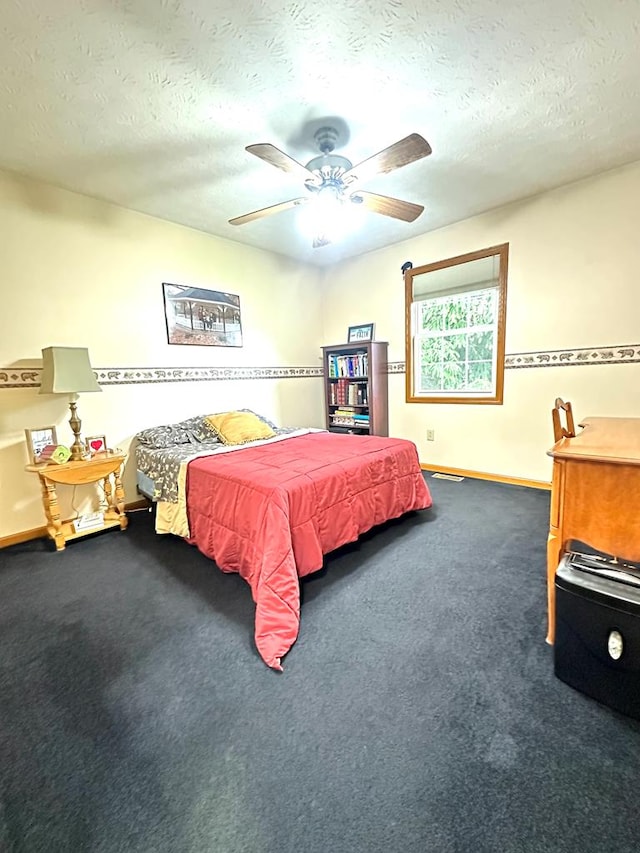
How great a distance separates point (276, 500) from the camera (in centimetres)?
174

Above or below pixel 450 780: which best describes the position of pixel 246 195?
above

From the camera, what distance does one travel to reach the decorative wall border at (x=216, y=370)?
2.60 meters

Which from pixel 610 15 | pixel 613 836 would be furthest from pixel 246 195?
pixel 613 836

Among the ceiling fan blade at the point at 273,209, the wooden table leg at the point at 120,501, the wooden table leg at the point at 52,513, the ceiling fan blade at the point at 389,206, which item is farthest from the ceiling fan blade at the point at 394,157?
the wooden table leg at the point at 52,513

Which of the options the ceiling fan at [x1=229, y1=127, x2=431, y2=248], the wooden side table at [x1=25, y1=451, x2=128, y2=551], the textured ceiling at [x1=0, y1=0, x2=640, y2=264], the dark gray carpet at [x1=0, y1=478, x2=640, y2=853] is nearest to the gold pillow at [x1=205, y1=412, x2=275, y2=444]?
the wooden side table at [x1=25, y1=451, x2=128, y2=551]

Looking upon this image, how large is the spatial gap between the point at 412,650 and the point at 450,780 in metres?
0.47

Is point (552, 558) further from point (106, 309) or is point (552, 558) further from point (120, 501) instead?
point (106, 309)

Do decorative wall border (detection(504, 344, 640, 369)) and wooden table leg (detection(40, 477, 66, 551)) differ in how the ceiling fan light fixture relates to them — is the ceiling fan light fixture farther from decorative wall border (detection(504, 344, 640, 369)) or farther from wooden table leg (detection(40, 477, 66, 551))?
wooden table leg (detection(40, 477, 66, 551))

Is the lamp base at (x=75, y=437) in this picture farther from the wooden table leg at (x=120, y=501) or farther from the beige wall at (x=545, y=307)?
the beige wall at (x=545, y=307)

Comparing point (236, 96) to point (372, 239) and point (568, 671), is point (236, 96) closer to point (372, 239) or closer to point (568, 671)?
point (372, 239)

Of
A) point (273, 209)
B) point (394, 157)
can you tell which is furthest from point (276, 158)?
point (394, 157)

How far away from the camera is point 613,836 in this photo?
2.80ft

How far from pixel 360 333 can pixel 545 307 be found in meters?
1.96

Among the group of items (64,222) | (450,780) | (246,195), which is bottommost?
(450,780)
